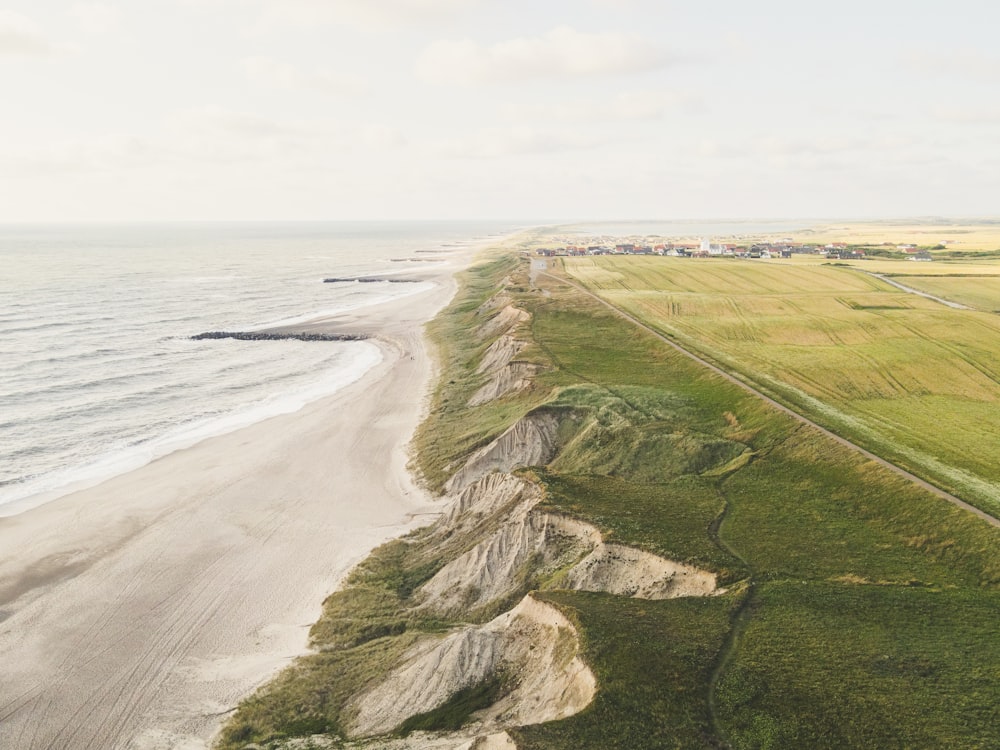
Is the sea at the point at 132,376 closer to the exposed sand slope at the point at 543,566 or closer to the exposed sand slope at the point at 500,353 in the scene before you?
the exposed sand slope at the point at 500,353

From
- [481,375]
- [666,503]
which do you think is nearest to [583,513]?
[666,503]

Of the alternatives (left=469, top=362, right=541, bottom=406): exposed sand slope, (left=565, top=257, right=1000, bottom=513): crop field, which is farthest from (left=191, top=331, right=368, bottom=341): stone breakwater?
(left=469, top=362, right=541, bottom=406): exposed sand slope

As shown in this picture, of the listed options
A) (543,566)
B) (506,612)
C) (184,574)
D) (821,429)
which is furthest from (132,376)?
(821,429)

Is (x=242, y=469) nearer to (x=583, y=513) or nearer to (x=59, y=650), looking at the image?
(x=59, y=650)

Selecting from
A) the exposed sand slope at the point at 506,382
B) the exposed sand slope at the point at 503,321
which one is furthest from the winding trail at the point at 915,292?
the exposed sand slope at the point at 506,382

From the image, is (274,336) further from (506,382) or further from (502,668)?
(502,668)

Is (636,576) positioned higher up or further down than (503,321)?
further down

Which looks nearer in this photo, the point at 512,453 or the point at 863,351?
the point at 512,453
